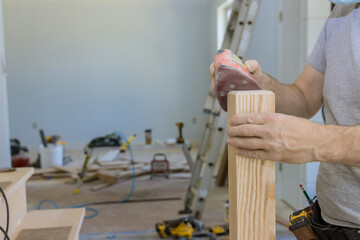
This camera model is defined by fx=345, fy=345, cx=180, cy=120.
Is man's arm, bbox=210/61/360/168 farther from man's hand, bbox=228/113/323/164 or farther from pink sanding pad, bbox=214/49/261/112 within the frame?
pink sanding pad, bbox=214/49/261/112

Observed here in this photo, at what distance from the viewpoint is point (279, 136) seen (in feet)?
2.09

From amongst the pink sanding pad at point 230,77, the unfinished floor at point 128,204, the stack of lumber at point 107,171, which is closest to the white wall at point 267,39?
the unfinished floor at point 128,204

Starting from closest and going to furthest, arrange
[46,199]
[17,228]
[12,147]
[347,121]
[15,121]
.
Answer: [347,121], [17,228], [46,199], [12,147], [15,121]

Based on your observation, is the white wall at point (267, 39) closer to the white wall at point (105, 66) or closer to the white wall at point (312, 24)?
the white wall at point (312, 24)

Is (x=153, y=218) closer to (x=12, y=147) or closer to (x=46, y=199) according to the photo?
(x=46, y=199)

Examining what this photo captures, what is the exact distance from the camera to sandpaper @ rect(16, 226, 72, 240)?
1442 mm

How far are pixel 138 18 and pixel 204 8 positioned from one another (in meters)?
1.46

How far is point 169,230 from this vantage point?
8.96 feet

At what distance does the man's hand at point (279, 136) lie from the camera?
2.09 ft

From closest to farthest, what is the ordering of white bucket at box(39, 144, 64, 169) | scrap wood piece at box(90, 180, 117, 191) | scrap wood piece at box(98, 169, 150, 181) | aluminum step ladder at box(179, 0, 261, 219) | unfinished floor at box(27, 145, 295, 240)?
aluminum step ladder at box(179, 0, 261, 219) → unfinished floor at box(27, 145, 295, 240) → scrap wood piece at box(90, 180, 117, 191) → scrap wood piece at box(98, 169, 150, 181) → white bucket at box(39, 144, 64, 169)

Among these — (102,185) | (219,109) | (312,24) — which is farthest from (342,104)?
(102,185)

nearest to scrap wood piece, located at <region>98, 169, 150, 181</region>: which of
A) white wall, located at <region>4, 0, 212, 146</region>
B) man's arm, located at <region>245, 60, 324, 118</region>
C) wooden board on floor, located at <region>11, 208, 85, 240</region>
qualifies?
white wall, located at <region>4, 0, 212, 146</region>

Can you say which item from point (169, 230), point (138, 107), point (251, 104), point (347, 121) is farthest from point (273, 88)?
point (138, 107)

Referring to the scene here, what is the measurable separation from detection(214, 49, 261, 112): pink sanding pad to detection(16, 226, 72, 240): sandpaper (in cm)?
102
